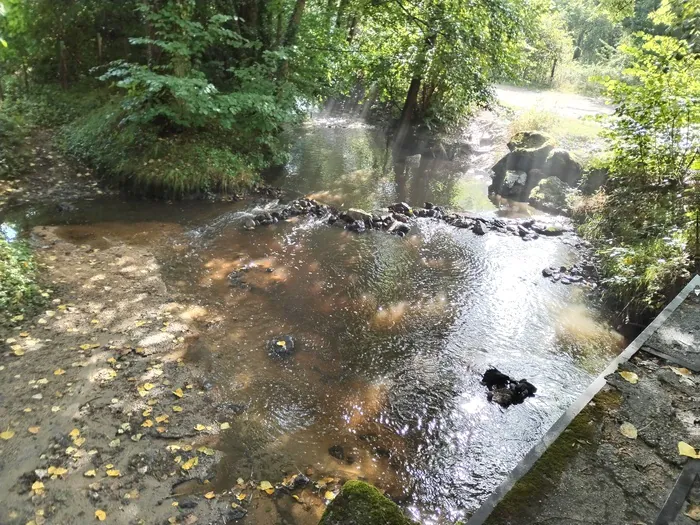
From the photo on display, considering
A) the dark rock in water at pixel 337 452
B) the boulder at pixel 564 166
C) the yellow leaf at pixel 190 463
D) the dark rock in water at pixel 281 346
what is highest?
the boulder at pixel 564 166

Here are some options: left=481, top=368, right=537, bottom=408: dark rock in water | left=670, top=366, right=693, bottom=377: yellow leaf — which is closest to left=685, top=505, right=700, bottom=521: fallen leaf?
left=670, top=366, right=693, bottom=377: yellow leaf

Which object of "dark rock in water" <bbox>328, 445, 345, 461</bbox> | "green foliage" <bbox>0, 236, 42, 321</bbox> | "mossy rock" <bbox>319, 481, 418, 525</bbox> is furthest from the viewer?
"green foliage" <bbox>0, 236, 42, 321</bbox>

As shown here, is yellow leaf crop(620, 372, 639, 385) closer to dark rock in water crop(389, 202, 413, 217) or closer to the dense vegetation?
the dense vegetation

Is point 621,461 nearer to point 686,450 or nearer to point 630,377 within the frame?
point 686,450

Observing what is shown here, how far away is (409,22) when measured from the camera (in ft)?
41.1

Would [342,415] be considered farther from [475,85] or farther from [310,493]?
[475,85]

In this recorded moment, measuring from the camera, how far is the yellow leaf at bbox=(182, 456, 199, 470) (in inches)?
159

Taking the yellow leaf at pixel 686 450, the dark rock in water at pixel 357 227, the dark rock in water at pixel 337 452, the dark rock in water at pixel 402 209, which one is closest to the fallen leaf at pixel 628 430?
the yellow leaf at pixel 686 450

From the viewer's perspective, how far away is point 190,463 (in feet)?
13.4

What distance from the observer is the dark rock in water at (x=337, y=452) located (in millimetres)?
4398

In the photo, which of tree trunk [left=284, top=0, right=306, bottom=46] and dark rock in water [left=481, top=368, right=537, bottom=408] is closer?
dark rock in water [left=481, top=368, right=537, bottom=408]

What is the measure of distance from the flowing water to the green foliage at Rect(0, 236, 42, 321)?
1.40m

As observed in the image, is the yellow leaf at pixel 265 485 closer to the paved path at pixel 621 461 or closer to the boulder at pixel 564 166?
the paved path at pixel 621 461

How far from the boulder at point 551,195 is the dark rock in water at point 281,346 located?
29.0ft
